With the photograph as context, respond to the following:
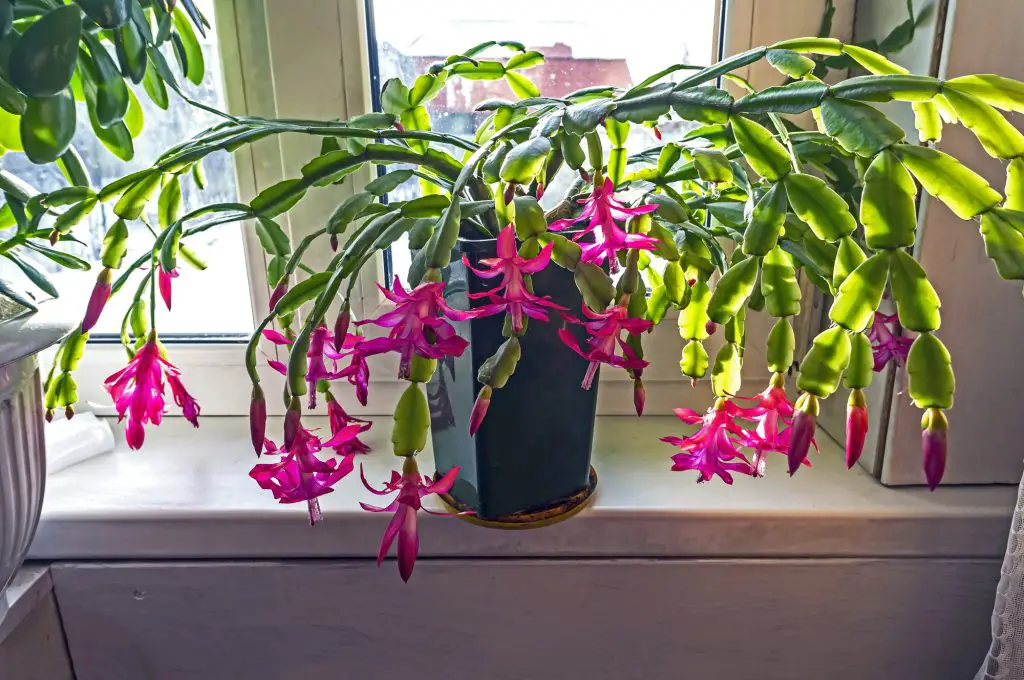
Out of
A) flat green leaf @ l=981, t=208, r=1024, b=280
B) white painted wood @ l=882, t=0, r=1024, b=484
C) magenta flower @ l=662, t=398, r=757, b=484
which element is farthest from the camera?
white painted wood @ l=882, t=0, r=1024, b=484

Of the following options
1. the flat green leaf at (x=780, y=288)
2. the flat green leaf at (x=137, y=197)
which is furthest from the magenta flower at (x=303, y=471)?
the flat green leaf at (x=780, y=288)

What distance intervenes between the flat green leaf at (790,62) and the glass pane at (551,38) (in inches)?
14.9

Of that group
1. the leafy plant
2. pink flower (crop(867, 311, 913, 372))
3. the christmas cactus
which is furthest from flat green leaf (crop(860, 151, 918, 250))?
the leafy plant

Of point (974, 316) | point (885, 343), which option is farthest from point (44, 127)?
point (974, 316)

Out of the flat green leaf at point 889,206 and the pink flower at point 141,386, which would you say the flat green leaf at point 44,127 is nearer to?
the pink flower at point 141,386

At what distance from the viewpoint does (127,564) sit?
75 cm

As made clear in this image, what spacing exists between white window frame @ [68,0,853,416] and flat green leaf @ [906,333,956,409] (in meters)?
0.57

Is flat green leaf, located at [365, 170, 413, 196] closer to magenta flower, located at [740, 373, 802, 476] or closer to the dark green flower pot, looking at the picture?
the dark green flower pot

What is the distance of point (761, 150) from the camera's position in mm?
415

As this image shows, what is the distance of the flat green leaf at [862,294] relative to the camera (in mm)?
343

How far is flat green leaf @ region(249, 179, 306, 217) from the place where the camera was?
1.78 feet

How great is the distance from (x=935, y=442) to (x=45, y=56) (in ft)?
1.91

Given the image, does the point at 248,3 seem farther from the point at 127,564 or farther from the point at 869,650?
the point at 869,650

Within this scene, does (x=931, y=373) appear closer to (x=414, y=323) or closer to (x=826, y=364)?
(x=826, y=364)
